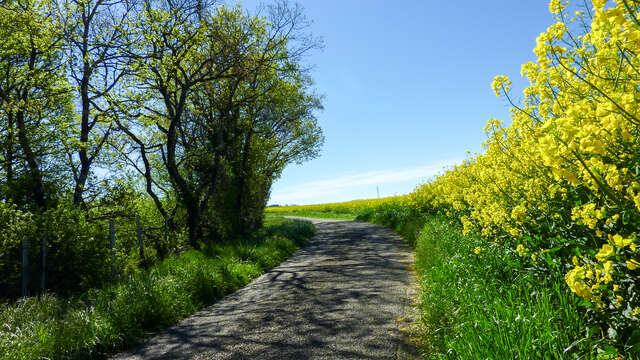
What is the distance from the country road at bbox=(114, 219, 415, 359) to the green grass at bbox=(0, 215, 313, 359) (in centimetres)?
33

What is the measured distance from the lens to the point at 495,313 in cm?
351

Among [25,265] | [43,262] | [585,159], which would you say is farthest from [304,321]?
[25,265]

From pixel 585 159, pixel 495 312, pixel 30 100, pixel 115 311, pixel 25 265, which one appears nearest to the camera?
pixel 585 159

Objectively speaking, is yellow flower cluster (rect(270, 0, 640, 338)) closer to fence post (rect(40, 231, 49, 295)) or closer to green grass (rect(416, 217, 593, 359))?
green grass (rect(416, 217, 593, 359))

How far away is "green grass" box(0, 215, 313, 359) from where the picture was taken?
4521 millimetres

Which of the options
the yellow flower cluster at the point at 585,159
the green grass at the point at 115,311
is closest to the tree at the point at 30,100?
the green grass at the point at 115,311

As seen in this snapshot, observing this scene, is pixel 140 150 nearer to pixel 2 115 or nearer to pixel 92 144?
pixel 92 144

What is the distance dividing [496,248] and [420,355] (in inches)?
80.8

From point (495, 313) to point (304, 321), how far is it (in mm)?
2844

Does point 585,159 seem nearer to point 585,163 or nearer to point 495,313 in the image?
point 585,163

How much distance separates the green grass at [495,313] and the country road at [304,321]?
22.8 inches

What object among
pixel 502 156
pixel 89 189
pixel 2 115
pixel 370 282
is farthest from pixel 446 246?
pixel 2 115

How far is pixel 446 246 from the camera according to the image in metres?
7.18

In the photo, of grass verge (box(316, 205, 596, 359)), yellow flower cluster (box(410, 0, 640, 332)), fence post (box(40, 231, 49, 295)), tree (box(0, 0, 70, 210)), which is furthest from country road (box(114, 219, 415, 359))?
tree (box(0, 0, 70, 210))
